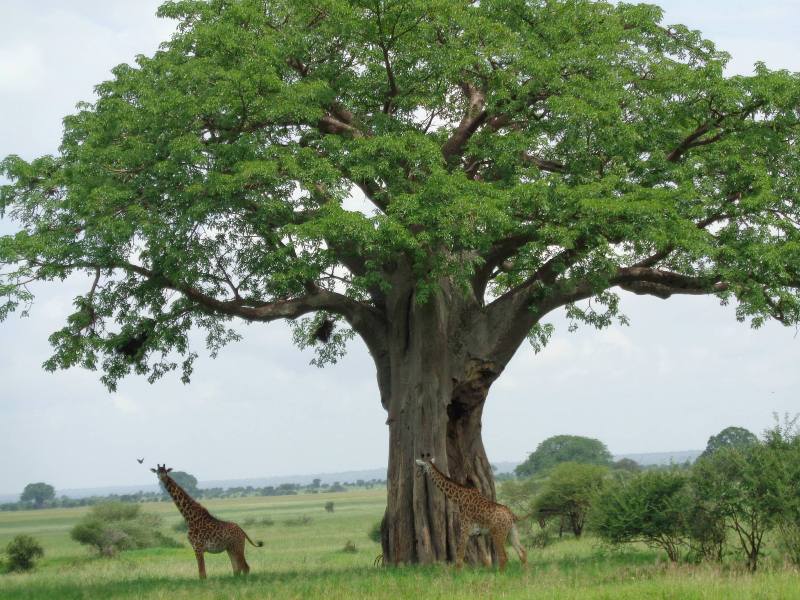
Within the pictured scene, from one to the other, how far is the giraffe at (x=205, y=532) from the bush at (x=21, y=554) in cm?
1948

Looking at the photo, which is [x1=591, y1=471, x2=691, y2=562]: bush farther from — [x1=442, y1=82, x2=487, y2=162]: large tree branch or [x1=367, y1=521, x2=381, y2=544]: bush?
[x1=367, y1=521, x2=381, y2=544]: bush

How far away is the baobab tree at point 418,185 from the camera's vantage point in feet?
58.0

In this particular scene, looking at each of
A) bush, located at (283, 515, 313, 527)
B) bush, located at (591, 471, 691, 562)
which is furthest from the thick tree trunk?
bush, located at (283, 515, 313, 527)

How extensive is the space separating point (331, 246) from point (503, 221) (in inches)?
125

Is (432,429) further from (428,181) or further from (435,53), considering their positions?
(435,53)

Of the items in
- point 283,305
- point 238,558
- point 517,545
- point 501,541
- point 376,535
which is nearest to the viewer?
point 501,541

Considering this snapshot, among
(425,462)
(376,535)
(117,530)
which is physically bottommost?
(376,535)

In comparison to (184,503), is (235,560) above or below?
below

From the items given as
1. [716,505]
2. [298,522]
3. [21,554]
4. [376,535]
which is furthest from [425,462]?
[298,522]

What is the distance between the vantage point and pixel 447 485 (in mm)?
17812

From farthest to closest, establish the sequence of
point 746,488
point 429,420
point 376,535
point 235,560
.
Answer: point 376,535, point 429,420, point 235,560, point 746,488

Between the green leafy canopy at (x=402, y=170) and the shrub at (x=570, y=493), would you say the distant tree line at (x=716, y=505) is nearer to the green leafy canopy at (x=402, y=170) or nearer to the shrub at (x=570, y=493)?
the green leafy canopy at (x=402, y=170)

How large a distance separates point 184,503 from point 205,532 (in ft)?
2.29

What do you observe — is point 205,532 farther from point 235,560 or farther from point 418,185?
point 418,185
